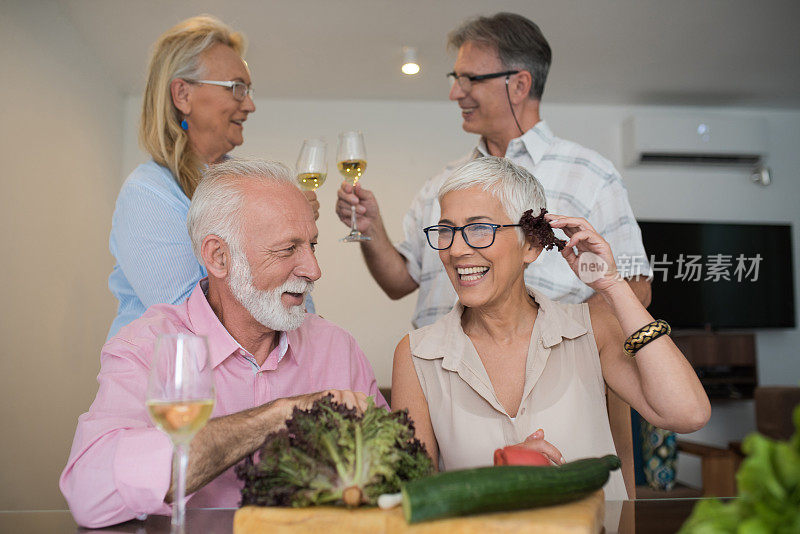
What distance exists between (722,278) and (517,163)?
13.9ft

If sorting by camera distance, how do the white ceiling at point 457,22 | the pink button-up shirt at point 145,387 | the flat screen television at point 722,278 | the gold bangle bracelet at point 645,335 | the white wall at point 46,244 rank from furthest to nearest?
the flat screen television at point 722,278, the white ceiling at point 457,22, the white wall at point 46,244, the gold bangle bracelet at point 645,335, the pink button-up shirt at point 145,387

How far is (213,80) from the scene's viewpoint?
245 cm

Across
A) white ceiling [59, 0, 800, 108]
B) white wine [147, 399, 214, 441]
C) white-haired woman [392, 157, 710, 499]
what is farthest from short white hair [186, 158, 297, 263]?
white ceiling [59, 0, 800, 108]

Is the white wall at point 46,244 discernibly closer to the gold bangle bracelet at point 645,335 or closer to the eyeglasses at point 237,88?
the eyeglasses at point 237,88

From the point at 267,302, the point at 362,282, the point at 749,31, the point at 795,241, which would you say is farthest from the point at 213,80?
the point at 795,241

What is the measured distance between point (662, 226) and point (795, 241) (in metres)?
1.37

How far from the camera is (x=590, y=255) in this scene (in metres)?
1.82

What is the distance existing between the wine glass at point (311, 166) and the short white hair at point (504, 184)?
514mm

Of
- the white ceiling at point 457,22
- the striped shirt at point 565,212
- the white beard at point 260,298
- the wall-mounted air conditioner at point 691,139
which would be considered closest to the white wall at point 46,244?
the white ceiling at point 457,22

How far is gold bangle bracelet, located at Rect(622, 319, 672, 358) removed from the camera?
1663 mm

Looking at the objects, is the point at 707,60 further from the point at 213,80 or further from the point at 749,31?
the point at 213,80

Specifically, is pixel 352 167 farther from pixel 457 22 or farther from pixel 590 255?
pixel 457 22

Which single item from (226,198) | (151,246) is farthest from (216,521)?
(151,246)

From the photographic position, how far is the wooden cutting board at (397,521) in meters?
0.92
